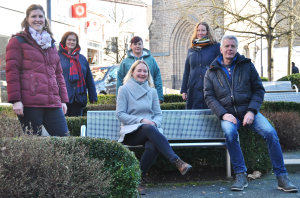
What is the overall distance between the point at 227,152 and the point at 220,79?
0.96 metres

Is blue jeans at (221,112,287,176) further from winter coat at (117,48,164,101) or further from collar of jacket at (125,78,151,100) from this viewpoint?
winter coat at (117,48,164,101)

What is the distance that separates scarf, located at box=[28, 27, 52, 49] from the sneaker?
122 inches

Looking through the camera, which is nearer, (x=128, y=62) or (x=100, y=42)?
(x=128, y=62)

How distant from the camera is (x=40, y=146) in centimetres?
337

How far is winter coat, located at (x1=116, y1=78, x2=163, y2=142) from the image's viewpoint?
5602 millimetres

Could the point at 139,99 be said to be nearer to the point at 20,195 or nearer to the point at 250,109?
the point at 250,109

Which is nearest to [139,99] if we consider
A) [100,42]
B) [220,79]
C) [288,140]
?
[220,79]

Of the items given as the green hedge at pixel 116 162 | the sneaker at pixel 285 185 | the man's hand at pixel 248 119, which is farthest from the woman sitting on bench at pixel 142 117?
the green hedge at pixel 116 162

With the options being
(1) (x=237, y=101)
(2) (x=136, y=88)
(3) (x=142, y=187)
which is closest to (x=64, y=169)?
(3) (x=142, y=187)

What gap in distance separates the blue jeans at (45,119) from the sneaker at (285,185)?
2.53 metres

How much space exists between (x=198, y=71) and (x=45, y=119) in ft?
9.05

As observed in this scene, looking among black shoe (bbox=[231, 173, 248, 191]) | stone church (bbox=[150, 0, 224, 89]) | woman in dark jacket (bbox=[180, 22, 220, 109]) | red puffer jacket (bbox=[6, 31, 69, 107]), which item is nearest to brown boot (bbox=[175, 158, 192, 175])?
black shoe (bbox=[231, 173, 248, 191])

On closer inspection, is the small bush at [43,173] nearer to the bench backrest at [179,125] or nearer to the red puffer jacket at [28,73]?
the red puffer jacket at [28,73]

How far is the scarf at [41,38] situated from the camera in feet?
16.0
